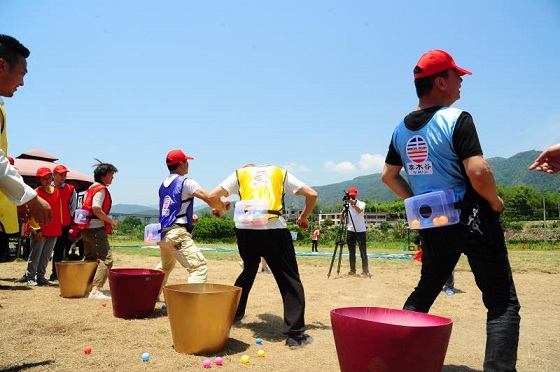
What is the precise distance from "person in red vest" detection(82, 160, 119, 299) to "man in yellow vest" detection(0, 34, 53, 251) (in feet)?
9.30

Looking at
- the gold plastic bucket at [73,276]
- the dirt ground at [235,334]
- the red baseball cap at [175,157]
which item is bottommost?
the dirt ground at [235,334]

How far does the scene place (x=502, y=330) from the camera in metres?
2.53

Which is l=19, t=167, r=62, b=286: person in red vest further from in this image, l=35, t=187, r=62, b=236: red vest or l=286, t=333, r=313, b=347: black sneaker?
l=286, t=333, r=313, b=347: black sneaker

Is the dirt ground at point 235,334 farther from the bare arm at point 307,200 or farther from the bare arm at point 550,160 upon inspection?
the bare arm at point 550,160

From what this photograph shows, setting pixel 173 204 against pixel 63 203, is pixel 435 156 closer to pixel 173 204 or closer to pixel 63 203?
pixel 173 204

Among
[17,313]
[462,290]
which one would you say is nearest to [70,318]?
[17,313]

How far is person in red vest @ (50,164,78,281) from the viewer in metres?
7.61

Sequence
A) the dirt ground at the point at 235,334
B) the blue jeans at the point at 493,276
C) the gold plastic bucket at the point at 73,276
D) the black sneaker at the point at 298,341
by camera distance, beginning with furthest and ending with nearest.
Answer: the gold plastic bucket at the point at 73,276 → the black sneaker at the point at 298,341 → the dirt ground at the point at 235,334 → the blue jeans at the point at 493,276

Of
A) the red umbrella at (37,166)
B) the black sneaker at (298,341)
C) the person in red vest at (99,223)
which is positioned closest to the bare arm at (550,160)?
the black sneaker at (298,341)

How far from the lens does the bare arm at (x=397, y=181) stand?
10.4ft

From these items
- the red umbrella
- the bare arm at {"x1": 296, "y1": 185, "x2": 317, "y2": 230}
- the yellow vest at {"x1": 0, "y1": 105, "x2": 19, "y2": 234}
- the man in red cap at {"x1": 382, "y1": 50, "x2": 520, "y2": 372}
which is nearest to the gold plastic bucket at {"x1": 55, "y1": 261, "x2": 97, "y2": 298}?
the yellow vest at {"x1": 0, "y1": 105, "x2": 19, "y2": 234}

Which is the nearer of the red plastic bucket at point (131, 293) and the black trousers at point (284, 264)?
the black trousers at point (284, 264)

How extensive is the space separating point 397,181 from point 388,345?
1.47 m

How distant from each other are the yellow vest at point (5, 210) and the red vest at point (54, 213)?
4466mm
